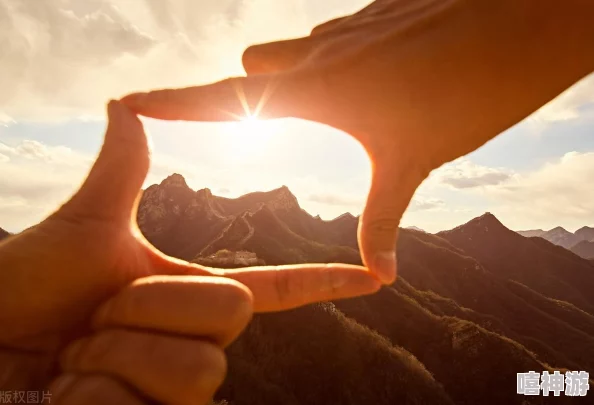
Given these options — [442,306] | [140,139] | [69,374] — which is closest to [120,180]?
[140,139]

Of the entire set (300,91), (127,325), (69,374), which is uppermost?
(300,91)

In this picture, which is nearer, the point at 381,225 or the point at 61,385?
the point at 61,385

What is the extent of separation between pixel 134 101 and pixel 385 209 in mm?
2159

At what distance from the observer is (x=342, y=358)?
2902cm

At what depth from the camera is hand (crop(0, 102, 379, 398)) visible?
Answer: 6.79 ft

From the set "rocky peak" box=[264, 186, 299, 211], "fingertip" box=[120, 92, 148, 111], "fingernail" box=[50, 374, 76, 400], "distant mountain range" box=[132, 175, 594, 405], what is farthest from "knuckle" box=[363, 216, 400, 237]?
"rocky peak" box=[264, 186, 299, 211]

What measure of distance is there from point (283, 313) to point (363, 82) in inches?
1145

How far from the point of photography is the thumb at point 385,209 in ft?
10.9

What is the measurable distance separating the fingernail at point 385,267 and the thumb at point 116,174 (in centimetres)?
189

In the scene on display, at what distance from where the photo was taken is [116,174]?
2.49 m

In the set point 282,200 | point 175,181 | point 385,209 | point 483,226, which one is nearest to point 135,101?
point 385,209

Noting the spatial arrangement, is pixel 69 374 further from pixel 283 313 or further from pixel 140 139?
pixel 283 313

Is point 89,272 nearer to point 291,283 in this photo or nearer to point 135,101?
point 135,101

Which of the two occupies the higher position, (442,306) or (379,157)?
(379,157)
